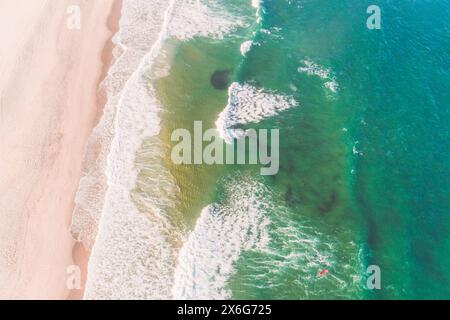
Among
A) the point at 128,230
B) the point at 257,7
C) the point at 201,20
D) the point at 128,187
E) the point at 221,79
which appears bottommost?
the point at 128,230

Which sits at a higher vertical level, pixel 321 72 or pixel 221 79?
pixel 321 72

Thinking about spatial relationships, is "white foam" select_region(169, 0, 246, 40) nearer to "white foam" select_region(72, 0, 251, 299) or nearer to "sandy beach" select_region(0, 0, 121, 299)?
"white foam" select_region(72, 0, 251, 299)

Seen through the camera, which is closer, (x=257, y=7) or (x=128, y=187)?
(x=128, y=187)

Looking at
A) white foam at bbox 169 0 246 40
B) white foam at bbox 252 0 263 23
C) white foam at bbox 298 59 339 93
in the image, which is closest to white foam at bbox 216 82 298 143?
white foam at bbox 298 59 339 93

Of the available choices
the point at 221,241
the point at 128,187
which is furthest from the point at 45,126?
the point at 221,241

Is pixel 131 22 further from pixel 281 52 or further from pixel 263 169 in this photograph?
pixel 263 169

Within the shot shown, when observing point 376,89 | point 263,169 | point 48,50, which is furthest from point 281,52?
point 48,50

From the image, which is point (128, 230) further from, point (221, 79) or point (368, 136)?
point (368, 136)
